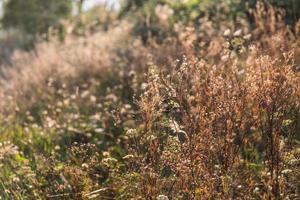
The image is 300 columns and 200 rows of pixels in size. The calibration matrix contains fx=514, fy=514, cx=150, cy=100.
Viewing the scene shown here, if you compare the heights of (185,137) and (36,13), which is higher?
(36,13)

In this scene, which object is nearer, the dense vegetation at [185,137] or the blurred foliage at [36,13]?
the dense vegetation at [185,137]

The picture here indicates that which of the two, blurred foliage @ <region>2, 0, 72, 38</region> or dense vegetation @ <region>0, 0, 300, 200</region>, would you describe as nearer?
dense vegetation @ <region>0, 0, 300, 200</region>

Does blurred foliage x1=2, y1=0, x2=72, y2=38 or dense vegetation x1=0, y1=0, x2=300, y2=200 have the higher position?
blurred foliage x1=2, y1=0, x2=72, y2=38

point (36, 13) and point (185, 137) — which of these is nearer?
point (185, 137)

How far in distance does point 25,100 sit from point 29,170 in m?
3.12

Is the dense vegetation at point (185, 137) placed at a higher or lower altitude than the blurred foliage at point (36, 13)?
lower

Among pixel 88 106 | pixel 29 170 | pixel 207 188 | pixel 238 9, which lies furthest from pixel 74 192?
pixel 238 9

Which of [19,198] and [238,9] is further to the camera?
[238,9]

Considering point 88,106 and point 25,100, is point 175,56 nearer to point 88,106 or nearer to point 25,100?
point 88,106

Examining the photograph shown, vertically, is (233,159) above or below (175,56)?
below

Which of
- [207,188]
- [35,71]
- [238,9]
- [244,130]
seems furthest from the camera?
[35,71]

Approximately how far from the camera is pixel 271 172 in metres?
3.07

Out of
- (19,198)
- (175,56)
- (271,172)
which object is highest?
(175,56)

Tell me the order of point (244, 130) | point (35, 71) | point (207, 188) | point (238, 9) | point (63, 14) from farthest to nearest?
point (63, 14), point (35, 71), point (238, 9), point (244, 130), point (207, 188)
